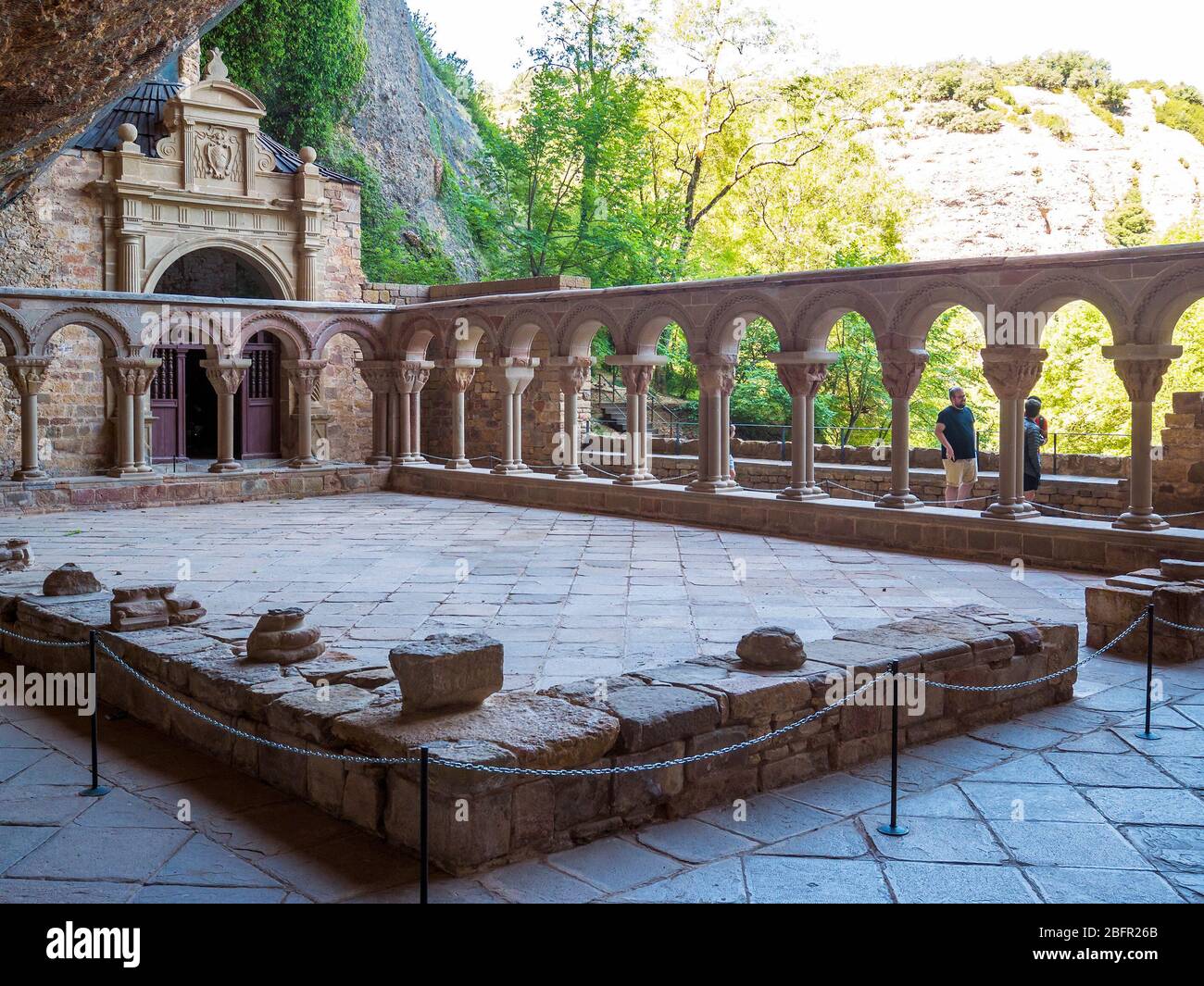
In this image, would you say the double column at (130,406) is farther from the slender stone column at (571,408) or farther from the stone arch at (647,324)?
the stone arch at (647,324)

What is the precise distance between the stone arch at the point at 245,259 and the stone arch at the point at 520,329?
18.1 feet

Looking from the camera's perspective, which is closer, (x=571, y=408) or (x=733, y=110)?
(x=571, y=408)

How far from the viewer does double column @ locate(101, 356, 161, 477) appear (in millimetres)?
13531

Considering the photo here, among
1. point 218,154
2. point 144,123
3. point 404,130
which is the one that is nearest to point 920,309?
point 218,154

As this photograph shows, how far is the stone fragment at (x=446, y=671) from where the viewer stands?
12.9ft

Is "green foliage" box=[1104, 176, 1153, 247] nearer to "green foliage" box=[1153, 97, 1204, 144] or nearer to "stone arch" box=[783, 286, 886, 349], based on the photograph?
"green foliage" box=[1153, 97, 1204, 144]

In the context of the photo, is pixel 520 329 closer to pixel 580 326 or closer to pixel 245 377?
pixel 580 326

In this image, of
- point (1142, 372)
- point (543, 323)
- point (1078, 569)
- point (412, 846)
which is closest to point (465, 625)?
point (412, 846)

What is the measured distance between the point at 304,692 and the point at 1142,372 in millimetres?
6925

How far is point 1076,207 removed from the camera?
135 ft

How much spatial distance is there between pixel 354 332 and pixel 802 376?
7164 mm

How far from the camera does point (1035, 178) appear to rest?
137 feet

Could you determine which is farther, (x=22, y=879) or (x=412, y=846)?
(x=412, y=846)
